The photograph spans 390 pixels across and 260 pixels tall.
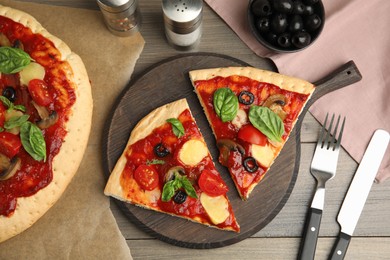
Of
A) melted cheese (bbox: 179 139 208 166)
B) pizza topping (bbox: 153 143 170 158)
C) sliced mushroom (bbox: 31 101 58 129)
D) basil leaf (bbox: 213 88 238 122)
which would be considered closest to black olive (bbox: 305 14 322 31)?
basil leaf (bbox: 213 88 238 122)

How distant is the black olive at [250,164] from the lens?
4.02 metres

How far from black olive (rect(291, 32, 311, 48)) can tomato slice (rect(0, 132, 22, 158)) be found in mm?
2442

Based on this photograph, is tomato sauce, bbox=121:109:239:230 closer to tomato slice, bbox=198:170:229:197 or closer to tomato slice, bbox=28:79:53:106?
tomato slice, bbox=198:170:229:197

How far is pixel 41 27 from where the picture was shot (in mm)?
4199

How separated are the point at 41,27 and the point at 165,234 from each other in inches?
82.9

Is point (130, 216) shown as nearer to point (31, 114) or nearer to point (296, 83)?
point (31, 114)

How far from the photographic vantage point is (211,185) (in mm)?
3951

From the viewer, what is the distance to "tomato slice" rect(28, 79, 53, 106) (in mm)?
3896

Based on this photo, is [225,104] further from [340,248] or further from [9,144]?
[9,144]

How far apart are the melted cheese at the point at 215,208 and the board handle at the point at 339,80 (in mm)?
1228

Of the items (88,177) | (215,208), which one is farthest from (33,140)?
A: (215,208)

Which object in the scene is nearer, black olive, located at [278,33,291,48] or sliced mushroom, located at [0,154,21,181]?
sliced mushroom, located at [0,154,21,181]

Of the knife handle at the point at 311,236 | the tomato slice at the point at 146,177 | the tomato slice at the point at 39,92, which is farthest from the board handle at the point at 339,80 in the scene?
the tomato slice at the point at 39,92

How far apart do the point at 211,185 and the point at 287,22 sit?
1.54m
